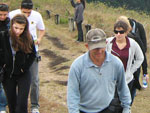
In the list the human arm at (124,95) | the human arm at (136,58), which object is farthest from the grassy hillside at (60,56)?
the human arm at (124,95)

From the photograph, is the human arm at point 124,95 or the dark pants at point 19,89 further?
the dark pants at point 19,89

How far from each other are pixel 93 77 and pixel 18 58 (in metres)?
1.49

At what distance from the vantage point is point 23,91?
4.39 m

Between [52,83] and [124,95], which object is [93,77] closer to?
[124,95]

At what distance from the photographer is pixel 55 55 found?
36.6ft

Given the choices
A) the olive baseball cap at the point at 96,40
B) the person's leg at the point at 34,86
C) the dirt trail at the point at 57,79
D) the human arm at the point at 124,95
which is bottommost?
the dirt trail at the point at 57,79

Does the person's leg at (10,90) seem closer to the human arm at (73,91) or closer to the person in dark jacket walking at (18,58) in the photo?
the person in dark jacket walking at (18,58)

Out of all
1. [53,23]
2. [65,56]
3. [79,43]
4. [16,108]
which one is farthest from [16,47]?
[53,23]

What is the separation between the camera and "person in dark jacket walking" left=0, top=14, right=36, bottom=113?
14.1ft

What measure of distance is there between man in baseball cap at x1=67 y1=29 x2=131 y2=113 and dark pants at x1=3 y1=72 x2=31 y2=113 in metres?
1.30

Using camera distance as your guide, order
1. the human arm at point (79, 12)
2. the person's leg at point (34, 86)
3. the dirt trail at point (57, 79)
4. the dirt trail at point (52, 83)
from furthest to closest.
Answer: the human arm at point (79, 12), the dirt trail at point (57, 79), the dirt trail at point (52, 83), the person's leg at point (34, 86)

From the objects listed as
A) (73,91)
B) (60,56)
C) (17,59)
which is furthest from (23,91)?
(60,56)

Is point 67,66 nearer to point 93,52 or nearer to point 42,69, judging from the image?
point 42,69

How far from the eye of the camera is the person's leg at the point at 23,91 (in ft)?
14.4
